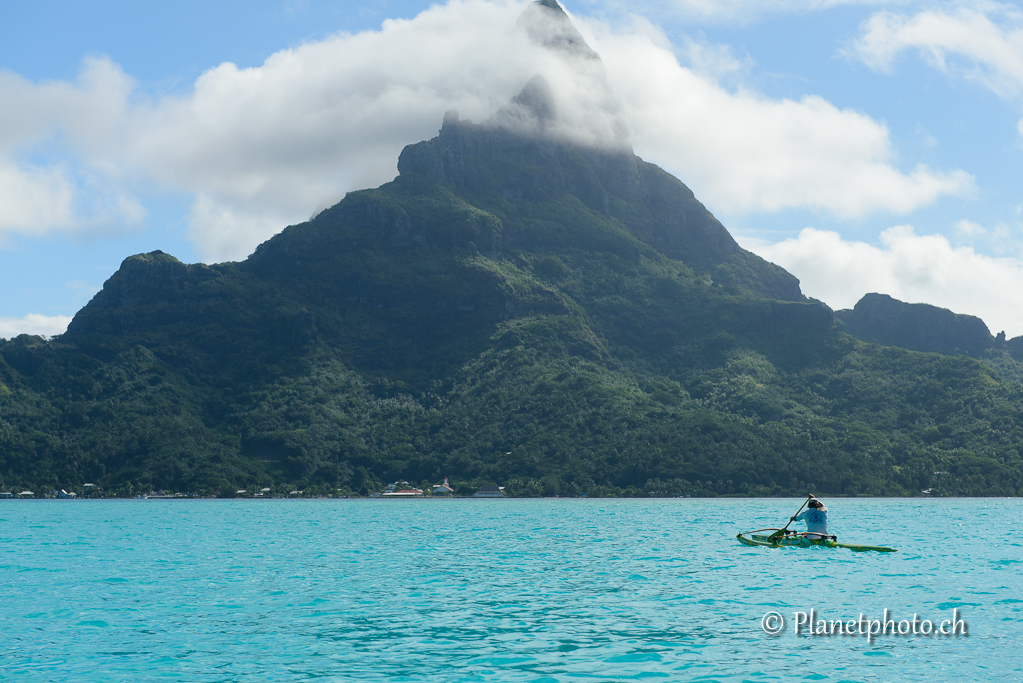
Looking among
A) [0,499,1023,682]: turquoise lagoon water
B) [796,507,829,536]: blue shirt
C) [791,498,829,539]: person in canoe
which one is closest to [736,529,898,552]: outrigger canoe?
[791,498,829,539]: person in canoe

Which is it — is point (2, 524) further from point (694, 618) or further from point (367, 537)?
point (694, 618)

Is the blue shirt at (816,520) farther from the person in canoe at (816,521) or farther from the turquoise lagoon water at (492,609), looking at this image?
the turquoise lagoon water at (492,609)

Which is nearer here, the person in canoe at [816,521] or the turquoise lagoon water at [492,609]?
the turquoise lagoon water at [492,609]

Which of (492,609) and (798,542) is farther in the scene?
(798,542)

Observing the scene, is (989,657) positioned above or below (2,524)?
above

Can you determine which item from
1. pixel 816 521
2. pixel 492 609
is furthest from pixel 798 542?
pixel 492 609

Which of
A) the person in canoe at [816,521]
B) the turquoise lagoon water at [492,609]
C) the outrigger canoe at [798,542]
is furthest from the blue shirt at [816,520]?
the turquoise lagoon water at [492,609]

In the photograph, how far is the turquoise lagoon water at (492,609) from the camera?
2734cm

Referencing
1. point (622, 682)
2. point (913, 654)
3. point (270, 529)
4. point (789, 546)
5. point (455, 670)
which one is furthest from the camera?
point (270, 529)

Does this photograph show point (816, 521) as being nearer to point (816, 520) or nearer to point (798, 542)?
point (816, 520)

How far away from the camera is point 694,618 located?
35688 millimetres

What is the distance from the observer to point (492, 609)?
38.1 metres

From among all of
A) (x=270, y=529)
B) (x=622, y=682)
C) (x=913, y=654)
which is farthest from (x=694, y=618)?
(x=270, y=529)

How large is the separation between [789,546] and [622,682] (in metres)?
48.3
